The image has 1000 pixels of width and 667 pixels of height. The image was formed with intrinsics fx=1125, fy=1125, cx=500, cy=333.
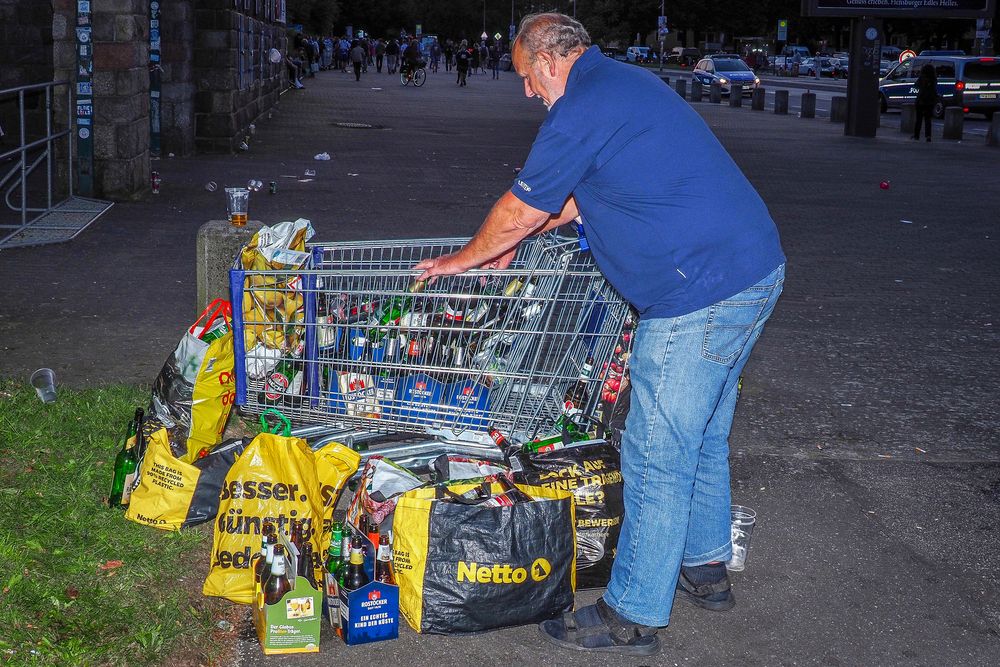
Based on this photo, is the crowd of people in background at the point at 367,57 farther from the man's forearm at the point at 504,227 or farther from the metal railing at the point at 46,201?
the man's forearm at the point at 504,227

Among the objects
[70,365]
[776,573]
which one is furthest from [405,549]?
[70,365]

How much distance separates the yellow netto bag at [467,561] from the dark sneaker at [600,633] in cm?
13

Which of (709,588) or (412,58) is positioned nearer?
(709,588)

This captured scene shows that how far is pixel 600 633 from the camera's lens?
3.67 m

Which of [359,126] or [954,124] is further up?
[954,124]

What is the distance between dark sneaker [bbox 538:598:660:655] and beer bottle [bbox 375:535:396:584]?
0.53m

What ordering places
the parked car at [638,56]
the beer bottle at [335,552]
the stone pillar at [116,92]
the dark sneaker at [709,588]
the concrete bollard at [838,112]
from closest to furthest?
the beer bottle at [335,552]
the dark sneaker at [709,588]
the stone pillar at [116,92]
the concrete bollard at [838,112]
the parked car at [638,56]

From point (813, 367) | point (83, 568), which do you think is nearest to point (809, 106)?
point (813, 367)

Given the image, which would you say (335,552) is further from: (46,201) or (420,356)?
(46,201)

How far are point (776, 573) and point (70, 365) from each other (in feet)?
13.1

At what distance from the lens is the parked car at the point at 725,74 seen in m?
41.5

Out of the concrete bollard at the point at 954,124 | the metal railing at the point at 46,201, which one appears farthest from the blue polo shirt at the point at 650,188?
the concrete bollard at the point at 954,124

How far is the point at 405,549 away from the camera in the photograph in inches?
144

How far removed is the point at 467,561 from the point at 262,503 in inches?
31.2
